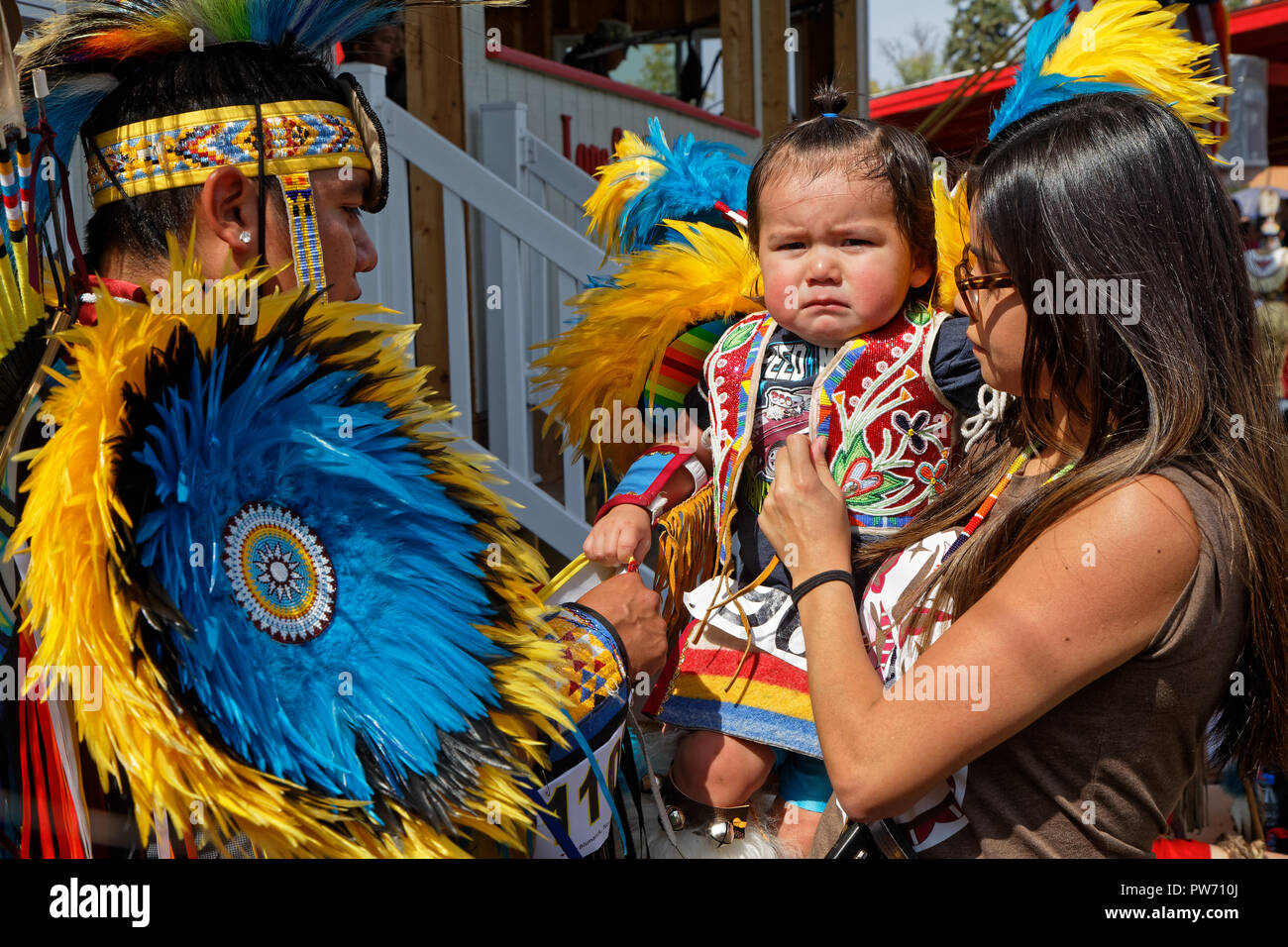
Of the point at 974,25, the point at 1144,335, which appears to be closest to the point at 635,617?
the point at 1144,335

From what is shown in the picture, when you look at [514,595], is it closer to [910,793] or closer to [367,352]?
[367,352]

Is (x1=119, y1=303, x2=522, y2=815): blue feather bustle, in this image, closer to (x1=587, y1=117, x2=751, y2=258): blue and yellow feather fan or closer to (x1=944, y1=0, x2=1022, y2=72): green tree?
(x1=587, y1=117, x2=751, y2=258): blue and yellow feather fan

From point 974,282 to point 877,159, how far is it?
569 mm

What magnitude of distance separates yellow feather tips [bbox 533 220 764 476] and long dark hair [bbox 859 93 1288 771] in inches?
35.0

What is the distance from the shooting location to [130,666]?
46.4 inches

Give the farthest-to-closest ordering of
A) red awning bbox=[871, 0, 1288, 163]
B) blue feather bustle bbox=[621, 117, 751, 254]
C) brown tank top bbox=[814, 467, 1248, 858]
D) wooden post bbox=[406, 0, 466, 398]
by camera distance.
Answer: red awning bbox=[871, 0, 1288, 163]
wooden post bbox=[406, 0, 466, 398]
blue feather bustle bbox=[621, 117, 751, 254]
brown tank top bbox=[814, 467, 1248, 858]

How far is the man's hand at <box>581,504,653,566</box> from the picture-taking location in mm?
2133

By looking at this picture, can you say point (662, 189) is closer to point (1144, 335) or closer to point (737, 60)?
point (1144, 335)

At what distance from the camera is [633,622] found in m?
1.78

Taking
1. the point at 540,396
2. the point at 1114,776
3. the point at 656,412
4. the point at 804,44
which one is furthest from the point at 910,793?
the point at 804,44

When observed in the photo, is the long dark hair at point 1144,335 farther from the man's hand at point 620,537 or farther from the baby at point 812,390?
the man's hand at point 620,537

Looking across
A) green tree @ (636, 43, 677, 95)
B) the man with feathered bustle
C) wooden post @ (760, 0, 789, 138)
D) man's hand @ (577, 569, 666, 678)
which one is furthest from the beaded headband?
green tree @ (636, 43, 677, 95)

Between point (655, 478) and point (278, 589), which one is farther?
point (655, 478)

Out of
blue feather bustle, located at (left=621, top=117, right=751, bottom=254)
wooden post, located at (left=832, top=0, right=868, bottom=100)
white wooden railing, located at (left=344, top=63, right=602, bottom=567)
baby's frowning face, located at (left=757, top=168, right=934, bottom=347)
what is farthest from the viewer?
wooden post, located at (left=832, top=0, right=868, bottom=100)
